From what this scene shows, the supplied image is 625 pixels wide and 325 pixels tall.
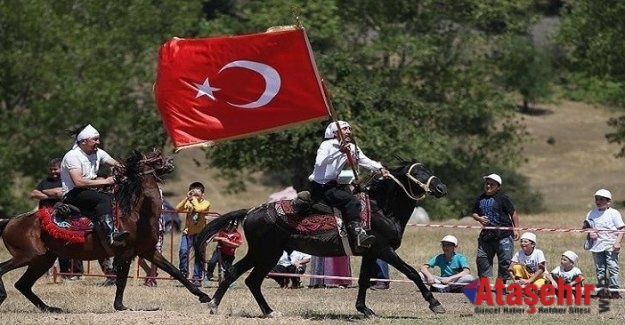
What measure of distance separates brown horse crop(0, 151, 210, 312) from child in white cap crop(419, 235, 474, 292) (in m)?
4.39

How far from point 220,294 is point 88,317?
1.65 meters

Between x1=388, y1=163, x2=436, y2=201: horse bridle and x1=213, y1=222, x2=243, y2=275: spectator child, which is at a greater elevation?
x1=388, y1=163, x2=436, y2=201: horse bridle

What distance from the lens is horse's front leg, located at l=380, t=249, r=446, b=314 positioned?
52.8 ft

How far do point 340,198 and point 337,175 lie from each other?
0.29m

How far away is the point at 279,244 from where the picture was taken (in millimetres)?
16422

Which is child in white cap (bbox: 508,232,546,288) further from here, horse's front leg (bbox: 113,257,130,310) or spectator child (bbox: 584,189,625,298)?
horse's front leg (bbox: 113,257,130,310)

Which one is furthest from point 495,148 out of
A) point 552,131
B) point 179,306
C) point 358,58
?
point 179,306

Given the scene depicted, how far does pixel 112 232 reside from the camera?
53.6 ft

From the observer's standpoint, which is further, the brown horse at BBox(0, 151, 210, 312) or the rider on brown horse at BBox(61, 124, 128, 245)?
the brown horse at BBox(0, 151, 210, 312)

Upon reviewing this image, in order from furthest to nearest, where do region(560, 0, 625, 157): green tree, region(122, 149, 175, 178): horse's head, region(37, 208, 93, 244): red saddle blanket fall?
region(560, 0, 625, 157): green tree → region(122, 149, 175, 178): horse's head → region(37, 208, 93, 244): red saddle blanket

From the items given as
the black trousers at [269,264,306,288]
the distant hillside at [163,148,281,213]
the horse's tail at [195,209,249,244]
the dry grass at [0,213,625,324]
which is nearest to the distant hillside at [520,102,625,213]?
the distant hillside at [163,148,281,213]

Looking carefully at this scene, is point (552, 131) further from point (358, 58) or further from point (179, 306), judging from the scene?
point (179, 306)

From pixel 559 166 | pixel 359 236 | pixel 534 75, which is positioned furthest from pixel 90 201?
pixel 534 75

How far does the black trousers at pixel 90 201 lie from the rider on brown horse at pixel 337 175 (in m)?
2.48
